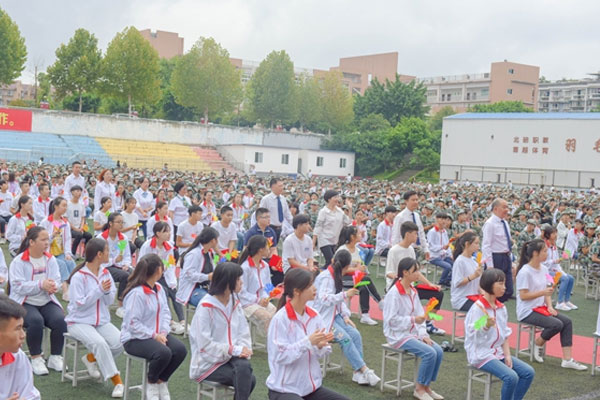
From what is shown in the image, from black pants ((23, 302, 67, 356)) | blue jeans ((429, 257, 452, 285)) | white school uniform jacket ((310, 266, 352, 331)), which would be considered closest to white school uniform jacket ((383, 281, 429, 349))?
white school uniform jacket ((310, 266, 352, 331))

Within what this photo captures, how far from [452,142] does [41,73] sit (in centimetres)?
4838

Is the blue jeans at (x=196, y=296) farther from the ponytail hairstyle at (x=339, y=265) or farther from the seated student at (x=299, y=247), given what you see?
the ponytail hairstyle at (x=339, y=265)

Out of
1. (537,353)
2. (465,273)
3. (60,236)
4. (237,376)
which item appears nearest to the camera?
(237,376)

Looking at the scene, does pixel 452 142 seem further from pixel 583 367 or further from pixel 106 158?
pixel 583 367

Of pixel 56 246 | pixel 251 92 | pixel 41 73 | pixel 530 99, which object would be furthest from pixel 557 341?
pixel 530 99

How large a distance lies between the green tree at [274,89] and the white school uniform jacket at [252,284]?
52.8 metres

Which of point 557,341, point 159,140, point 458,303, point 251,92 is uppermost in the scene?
point 251,92

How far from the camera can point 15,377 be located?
148 inches

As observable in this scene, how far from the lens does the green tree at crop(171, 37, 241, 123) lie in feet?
180

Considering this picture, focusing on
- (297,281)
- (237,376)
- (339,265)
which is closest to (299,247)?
(339,265)

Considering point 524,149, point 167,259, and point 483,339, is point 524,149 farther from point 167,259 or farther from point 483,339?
point 483,339

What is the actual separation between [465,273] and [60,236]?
5.62m

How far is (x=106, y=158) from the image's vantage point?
135 ft

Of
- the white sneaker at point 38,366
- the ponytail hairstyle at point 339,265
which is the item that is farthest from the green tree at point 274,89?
the white sneaker at point 38,366
